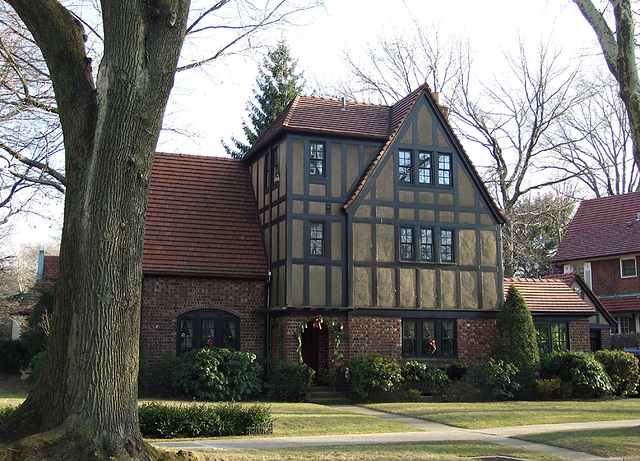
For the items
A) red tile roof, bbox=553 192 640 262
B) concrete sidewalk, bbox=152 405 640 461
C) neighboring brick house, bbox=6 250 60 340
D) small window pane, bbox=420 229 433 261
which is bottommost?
concrete sidewalk, bbox=152 405 640 461

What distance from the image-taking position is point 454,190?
23453mm

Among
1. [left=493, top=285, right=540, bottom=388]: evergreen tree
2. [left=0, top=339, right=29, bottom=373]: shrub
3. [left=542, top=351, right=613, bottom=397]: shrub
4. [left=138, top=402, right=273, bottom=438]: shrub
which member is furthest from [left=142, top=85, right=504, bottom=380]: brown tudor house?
[left=138, top=402, right=273, bottom=438]: shrub

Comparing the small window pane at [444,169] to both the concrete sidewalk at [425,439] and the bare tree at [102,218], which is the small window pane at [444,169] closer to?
the concrete sidewalk at [425,439]

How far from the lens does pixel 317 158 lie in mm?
22266

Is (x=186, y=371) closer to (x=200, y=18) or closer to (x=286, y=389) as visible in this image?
(x=286, y=389)

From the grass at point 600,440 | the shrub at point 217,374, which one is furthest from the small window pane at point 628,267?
the grass at point 600,440

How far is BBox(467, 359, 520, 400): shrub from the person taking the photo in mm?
21656

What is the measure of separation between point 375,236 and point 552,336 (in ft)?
25.9

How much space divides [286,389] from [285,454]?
33.8ft

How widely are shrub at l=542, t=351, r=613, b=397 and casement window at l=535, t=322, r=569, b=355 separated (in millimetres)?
1397

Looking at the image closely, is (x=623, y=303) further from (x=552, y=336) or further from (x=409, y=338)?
(x=409, y=338)

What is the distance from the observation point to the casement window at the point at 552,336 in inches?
960

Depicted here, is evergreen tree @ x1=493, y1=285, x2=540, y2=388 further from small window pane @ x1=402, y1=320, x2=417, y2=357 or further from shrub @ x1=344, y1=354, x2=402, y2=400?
shrub @ x1=344, y1=354, x2=402, y2=400

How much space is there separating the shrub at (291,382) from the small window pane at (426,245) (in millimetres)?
5585
